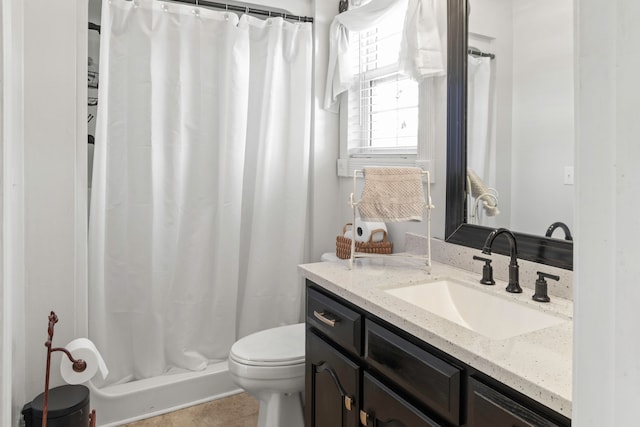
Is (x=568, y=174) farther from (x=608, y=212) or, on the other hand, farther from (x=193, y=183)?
(x=193, y=183)

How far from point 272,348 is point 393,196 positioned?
2.75ft

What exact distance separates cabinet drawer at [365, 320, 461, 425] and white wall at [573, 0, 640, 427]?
28.6 inches

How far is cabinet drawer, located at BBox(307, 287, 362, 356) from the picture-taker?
1448 millimetres

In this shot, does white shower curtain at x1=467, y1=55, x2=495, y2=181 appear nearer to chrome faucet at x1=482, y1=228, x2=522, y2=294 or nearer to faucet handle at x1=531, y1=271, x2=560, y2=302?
chrome faucet at x1=482, y1=228, x2=522, y2=294

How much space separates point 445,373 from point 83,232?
1678 millimetres

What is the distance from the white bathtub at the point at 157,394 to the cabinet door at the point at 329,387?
0.83 m

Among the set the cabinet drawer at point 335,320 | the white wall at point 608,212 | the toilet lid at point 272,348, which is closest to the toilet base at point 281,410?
the toilet lid at point 272,348

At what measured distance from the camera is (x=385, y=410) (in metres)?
1.32

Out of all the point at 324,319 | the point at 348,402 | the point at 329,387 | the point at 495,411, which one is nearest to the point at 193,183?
the point at 324,319

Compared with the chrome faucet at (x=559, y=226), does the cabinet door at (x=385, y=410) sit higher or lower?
lower

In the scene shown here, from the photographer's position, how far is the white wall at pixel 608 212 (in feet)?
1.13

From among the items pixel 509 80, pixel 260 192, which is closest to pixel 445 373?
pixel 509 80

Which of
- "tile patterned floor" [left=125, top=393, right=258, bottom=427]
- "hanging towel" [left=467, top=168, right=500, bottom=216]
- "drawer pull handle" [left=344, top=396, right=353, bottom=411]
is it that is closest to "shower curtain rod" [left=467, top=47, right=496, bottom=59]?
"hanging towel" [left=467, top=168, right=500, bottom=216]

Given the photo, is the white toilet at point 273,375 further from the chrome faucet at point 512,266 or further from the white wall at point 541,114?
the white wall at point 541,114
